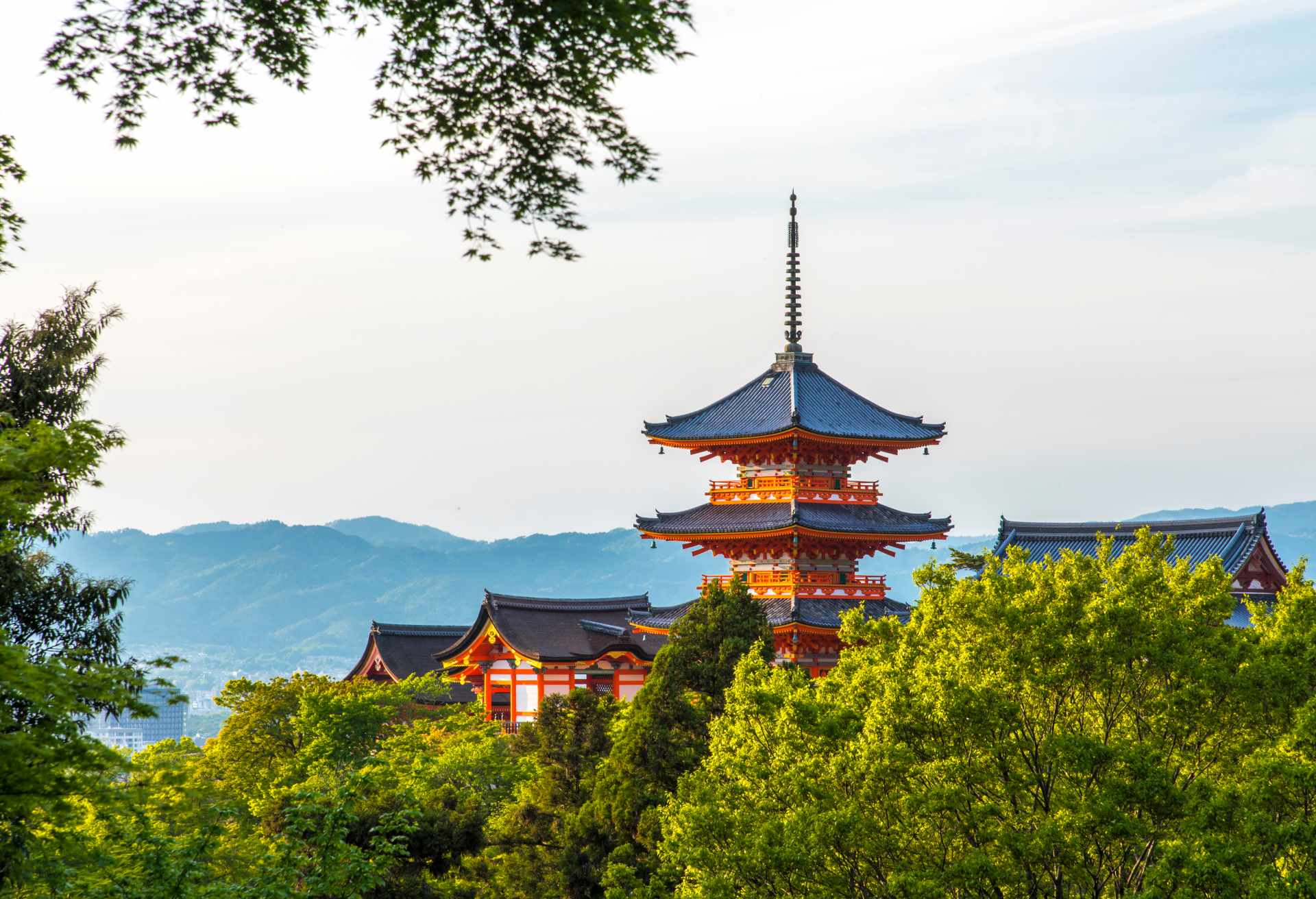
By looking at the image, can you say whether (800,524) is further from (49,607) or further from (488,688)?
(49,607)

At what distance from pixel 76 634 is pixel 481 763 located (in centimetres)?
1777

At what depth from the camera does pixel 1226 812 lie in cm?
1611

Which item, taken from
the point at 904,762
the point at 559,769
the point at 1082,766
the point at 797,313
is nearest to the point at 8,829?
the point at 904,762

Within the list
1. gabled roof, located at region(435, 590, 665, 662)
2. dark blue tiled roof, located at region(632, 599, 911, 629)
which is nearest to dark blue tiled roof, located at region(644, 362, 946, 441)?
dark blue tiled roof, located at region(632, 599, 911, 629)

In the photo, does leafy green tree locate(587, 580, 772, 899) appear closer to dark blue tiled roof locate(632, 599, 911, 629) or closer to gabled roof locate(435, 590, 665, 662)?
dark blue tiled roof locate(632, 599, 911, 629)

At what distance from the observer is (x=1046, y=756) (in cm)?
1730

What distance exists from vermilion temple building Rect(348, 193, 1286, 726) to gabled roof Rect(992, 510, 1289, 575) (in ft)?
0.17

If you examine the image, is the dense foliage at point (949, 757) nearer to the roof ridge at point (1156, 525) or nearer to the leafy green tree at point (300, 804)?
the leafy green tree at point (300, 804)

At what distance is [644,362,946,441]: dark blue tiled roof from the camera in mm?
40844

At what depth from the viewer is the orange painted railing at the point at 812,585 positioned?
4034 centimetres

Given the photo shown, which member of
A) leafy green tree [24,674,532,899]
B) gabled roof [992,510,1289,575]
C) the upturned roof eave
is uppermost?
the upturned roof eave

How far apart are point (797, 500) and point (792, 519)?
169 centimetres

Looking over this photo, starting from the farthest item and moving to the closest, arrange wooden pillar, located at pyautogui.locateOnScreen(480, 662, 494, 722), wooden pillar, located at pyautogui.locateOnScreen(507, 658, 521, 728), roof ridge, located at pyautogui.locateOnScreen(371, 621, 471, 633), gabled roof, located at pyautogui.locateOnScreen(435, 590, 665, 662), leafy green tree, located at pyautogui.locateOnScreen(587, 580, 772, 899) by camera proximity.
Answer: roof ridge, located at pyautogui.locateOnScreen(371, 621, 471, 633) < wooden pillar, located at pyautogui.locateOnScreen(480, 662, 494, 722) < wooden pillar, located at pyautogui.locateOnScreen(507, 658, 521, 728) < gabled roof, located at pyautogui.locateOnScreen(435, 590, 665, 662) < leafy green tree, located at pyautogui.locateOnScreen(587, 580, 772, 899)

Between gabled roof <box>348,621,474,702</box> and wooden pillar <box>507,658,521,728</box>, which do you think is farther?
gabled roof <box>348,621,474,702</box>
